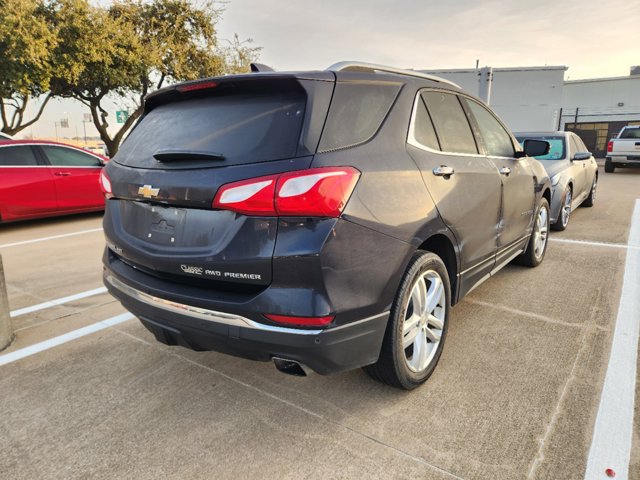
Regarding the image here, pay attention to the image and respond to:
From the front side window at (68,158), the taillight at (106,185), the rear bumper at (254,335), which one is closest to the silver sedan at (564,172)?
the rear bumper at (254,335)

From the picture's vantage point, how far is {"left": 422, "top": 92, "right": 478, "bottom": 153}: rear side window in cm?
286

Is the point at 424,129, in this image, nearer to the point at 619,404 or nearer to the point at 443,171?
the point at 443,171

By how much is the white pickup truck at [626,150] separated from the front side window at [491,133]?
17021 mm

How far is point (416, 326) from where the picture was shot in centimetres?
260

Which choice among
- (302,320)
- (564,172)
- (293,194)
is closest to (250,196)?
(293,194)

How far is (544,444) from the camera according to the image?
7.25 ft

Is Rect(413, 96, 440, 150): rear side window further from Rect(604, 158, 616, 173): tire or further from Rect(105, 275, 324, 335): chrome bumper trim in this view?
Rect(604, 158, 616, 173): tire

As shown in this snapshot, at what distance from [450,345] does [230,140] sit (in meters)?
2.14

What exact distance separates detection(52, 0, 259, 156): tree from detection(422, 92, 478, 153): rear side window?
12.8 meters

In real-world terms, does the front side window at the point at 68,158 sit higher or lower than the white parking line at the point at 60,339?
higher

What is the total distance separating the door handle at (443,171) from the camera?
2.65 m

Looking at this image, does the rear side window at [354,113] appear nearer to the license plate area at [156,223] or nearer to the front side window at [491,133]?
the license plate area at [156,223]

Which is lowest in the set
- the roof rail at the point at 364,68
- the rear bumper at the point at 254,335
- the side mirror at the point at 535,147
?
the rear bumper at the point at 254,335

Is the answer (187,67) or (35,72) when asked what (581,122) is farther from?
(35,72)
